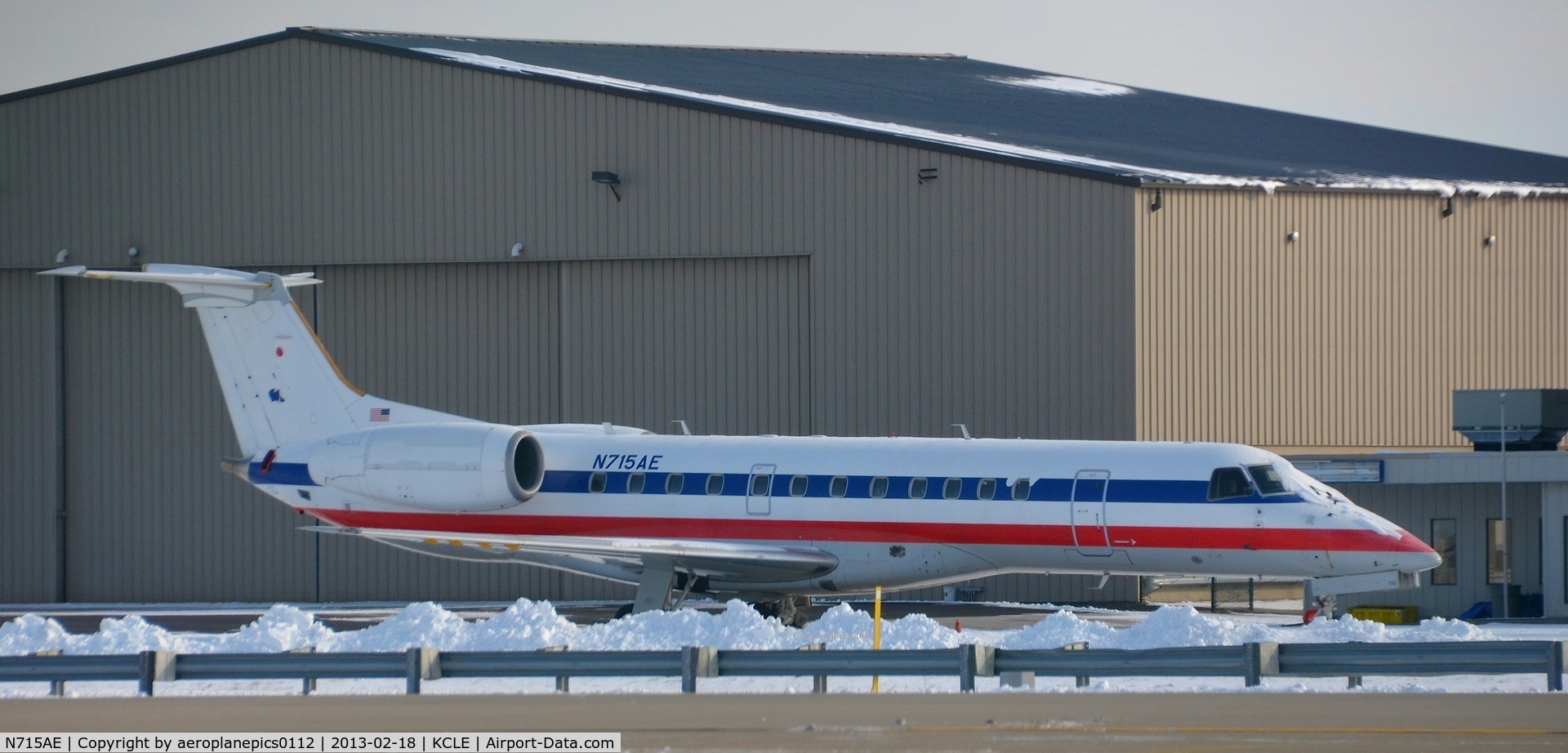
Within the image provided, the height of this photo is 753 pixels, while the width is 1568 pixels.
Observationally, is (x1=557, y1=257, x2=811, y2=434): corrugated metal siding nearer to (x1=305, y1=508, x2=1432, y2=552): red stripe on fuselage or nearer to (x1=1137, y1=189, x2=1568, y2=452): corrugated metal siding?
(x1=1137, y1=189, x2=1568, y2=452): corrugated metal siding

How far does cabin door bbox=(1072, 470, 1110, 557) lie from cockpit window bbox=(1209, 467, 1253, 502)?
1253 millimetres

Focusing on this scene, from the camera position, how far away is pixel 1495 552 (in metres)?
26.2

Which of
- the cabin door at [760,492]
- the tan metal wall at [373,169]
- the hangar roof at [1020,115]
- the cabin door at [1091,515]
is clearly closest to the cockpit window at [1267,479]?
the cabin door at [1091,515]

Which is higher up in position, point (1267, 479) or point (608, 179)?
point (608, 179)

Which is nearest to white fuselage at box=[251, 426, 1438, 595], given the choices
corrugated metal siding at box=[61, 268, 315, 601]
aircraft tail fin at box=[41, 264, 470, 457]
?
aircraft tail fin at box=[41, 264, 470, 457]

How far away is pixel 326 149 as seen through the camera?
31516mm

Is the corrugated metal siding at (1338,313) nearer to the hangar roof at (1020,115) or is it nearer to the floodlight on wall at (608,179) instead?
the hangar roof at (1020,115)

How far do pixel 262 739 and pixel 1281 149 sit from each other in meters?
29.8

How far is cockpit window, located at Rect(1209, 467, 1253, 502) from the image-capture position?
20.0m

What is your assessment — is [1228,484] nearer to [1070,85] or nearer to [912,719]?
[912,719]

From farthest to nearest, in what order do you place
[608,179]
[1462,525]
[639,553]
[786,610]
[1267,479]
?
[608,179] → [1462,525] → [786,610] → [639,553] → [1267,479]

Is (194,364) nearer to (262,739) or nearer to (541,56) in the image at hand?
(541,56)

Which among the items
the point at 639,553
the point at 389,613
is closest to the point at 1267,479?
the point at 639,553

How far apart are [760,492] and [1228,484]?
6.02 meters
